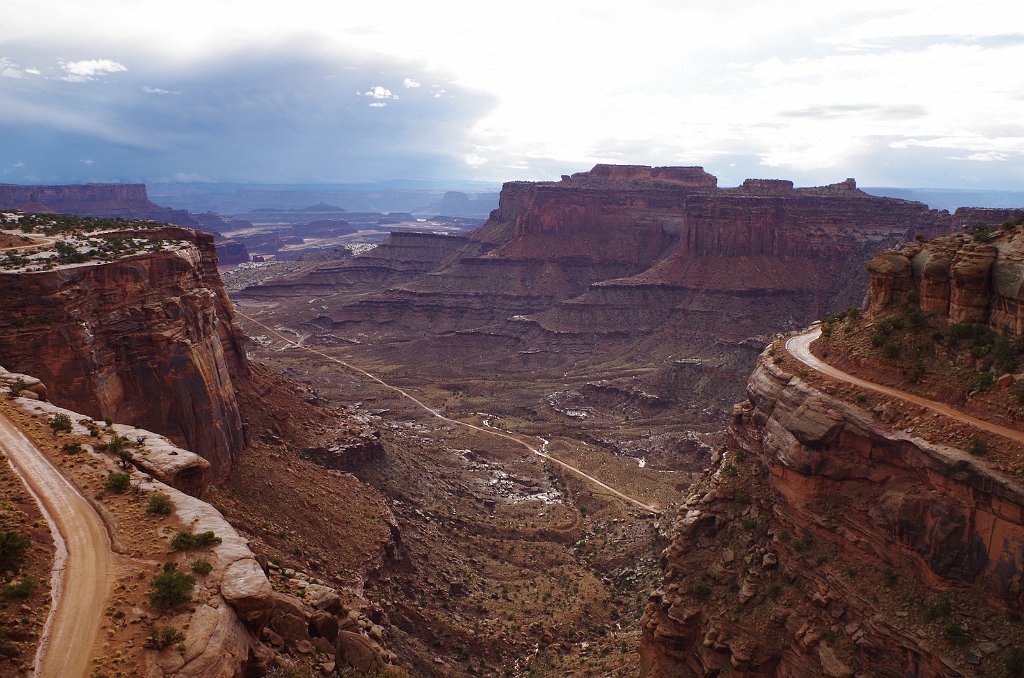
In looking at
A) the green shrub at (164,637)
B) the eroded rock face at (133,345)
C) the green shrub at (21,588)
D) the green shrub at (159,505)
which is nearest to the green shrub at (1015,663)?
the green shrub at (164,637)

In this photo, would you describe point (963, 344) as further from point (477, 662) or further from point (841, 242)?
point (841, 242)

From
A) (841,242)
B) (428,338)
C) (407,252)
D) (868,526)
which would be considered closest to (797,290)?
(841,242)

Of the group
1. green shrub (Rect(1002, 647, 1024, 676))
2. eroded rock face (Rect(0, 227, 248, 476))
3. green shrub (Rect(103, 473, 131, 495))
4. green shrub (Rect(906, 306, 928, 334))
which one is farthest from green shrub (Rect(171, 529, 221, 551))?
green shrub (Rect(906, 306, 928, 334))

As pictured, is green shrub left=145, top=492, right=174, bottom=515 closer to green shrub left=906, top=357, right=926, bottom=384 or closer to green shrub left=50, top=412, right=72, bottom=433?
green shrub left=50, top=412, right=72, bottom=433

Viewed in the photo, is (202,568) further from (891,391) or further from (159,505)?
(891,391)

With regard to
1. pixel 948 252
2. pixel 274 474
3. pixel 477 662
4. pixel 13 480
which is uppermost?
pixel 948 252
